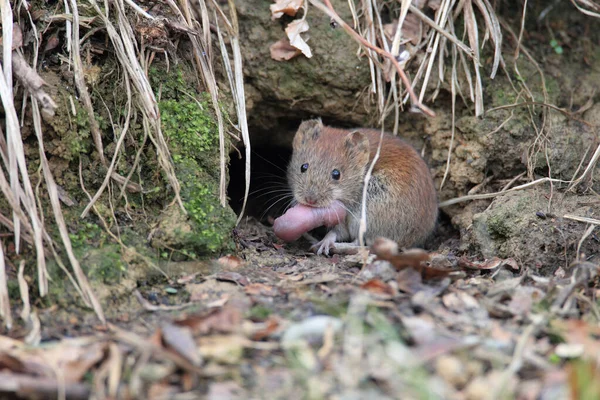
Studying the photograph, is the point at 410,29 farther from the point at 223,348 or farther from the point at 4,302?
the point at 4,302

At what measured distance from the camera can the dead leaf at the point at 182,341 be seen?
2895 millimetres

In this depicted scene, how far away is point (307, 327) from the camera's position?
3150 millimetres

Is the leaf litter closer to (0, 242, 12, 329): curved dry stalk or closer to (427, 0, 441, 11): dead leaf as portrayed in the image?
(0, 242, 12, 329): curved dry stalk

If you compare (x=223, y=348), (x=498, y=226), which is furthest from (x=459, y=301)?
(x=498, y=226)

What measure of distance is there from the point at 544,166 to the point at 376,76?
179 centimetres

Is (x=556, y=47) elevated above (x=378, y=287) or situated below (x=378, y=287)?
above

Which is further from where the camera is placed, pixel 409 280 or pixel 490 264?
pixel 490 264

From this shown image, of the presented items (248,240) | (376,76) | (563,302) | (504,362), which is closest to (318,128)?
(376,76)

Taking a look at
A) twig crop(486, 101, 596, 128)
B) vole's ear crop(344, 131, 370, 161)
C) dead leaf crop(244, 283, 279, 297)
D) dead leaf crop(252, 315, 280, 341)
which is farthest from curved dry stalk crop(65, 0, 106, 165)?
twig crop(486, 101, 596, 128)

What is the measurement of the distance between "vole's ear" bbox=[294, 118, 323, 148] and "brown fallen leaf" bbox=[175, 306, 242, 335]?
3198 mm

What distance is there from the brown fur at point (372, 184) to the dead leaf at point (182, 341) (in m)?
2.98

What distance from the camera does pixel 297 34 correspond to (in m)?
5.90

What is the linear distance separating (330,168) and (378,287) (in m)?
2.44

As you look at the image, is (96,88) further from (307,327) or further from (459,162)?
(459,162)
